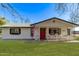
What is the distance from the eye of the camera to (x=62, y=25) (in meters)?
25.6

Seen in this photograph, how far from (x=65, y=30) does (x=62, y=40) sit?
1.84 meters

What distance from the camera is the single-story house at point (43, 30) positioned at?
25.2 meters

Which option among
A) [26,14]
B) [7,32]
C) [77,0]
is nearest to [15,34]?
[7,32]

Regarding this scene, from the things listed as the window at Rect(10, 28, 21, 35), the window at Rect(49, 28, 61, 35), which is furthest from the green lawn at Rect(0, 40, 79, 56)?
the window at Rect(10, 28, 21, 35)

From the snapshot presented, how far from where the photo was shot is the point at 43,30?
1057 inches

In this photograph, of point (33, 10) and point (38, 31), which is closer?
point (33, 10)

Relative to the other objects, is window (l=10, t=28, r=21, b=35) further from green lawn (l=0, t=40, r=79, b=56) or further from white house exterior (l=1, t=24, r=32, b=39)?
green lawn (l=0, t=40, r=79, b=56)

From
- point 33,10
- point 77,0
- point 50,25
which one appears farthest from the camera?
point 50,25

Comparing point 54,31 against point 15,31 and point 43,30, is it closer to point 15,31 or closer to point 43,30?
point 43,30

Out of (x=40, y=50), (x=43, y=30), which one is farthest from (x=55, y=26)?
(x=40, y=50)

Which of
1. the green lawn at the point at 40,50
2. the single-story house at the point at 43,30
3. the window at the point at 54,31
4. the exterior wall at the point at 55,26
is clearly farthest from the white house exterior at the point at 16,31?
the green lawn at the point at 40,50

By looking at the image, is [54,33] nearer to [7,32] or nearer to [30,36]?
[30,36]

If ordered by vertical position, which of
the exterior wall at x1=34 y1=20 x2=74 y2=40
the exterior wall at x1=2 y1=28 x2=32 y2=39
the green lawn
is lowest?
the green lawn

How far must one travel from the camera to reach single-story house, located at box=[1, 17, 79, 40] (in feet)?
82.8
